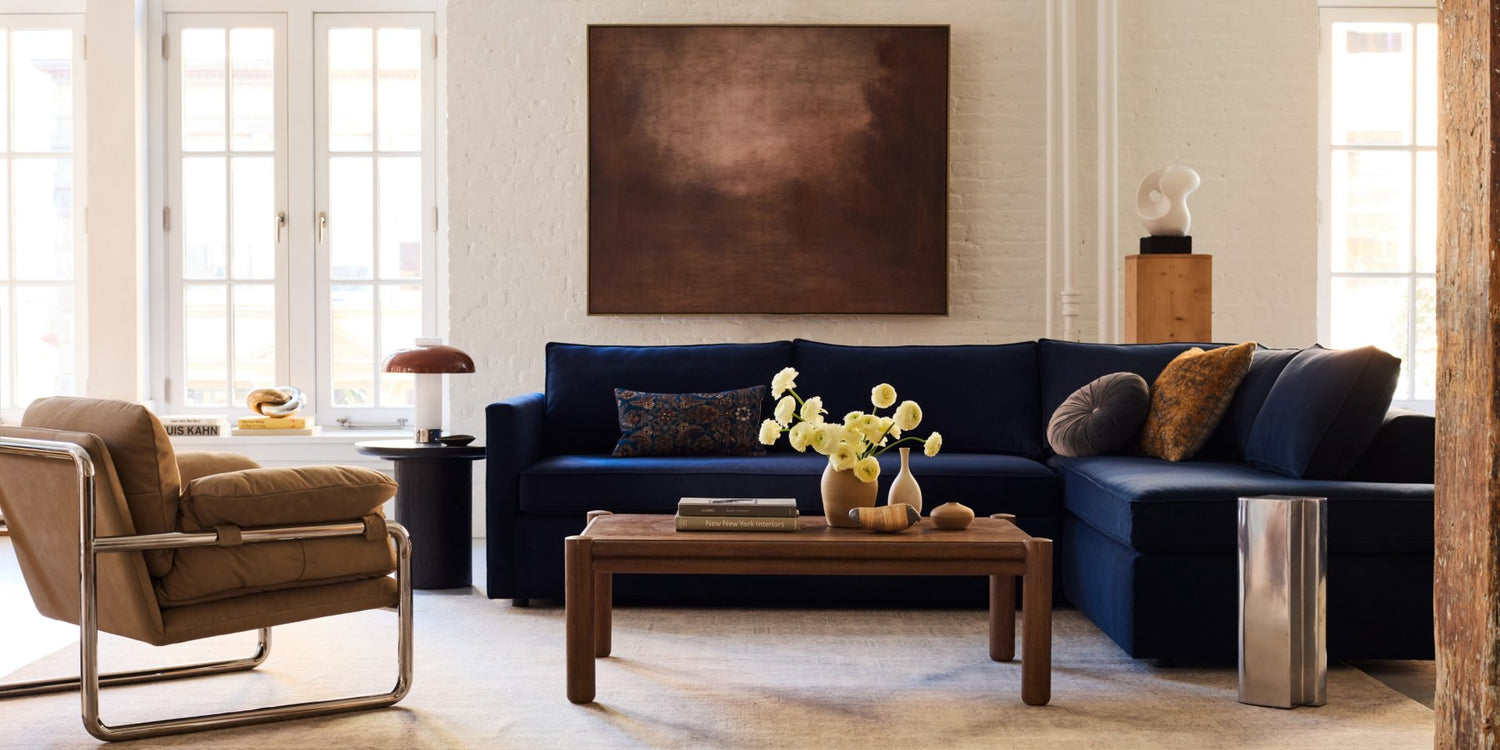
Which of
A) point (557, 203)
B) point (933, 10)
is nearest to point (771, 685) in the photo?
point (557, 203)

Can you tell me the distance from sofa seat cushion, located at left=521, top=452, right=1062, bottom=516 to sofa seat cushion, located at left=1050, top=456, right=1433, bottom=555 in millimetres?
651

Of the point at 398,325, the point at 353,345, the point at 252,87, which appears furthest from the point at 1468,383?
the point at 252,87

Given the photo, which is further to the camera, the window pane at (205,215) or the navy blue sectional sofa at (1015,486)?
the window pane at (205,215)

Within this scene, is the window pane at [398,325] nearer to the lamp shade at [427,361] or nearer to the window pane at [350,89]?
the window pane at [350,89]

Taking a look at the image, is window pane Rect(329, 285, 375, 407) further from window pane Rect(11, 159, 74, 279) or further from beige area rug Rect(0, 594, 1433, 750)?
beige area rug Rect(0, 594, 1433, 750)

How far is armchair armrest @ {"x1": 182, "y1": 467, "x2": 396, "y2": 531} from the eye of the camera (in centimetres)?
271

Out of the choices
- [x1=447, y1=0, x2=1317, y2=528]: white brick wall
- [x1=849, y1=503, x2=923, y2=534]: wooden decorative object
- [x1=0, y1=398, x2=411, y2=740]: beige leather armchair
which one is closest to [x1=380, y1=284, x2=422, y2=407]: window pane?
[x1=447, y1=0, x2=1317, y2=528]: white brick wall

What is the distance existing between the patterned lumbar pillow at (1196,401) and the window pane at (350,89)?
413 cm

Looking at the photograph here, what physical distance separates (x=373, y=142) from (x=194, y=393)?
1.59 meters

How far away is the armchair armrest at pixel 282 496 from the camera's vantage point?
2711mm

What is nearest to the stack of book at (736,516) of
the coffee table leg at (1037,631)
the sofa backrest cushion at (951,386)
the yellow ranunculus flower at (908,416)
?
the yellow ranunculus flower at (908,416)

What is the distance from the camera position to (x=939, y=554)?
3.05 metres

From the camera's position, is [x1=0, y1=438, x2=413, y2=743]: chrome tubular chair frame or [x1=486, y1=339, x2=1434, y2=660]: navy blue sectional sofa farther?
[x1=486, y1=339, x2=1434, y2=660]: navy blue sectional sofa

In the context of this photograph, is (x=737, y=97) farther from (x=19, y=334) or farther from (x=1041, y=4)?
(x=19, y=334)
